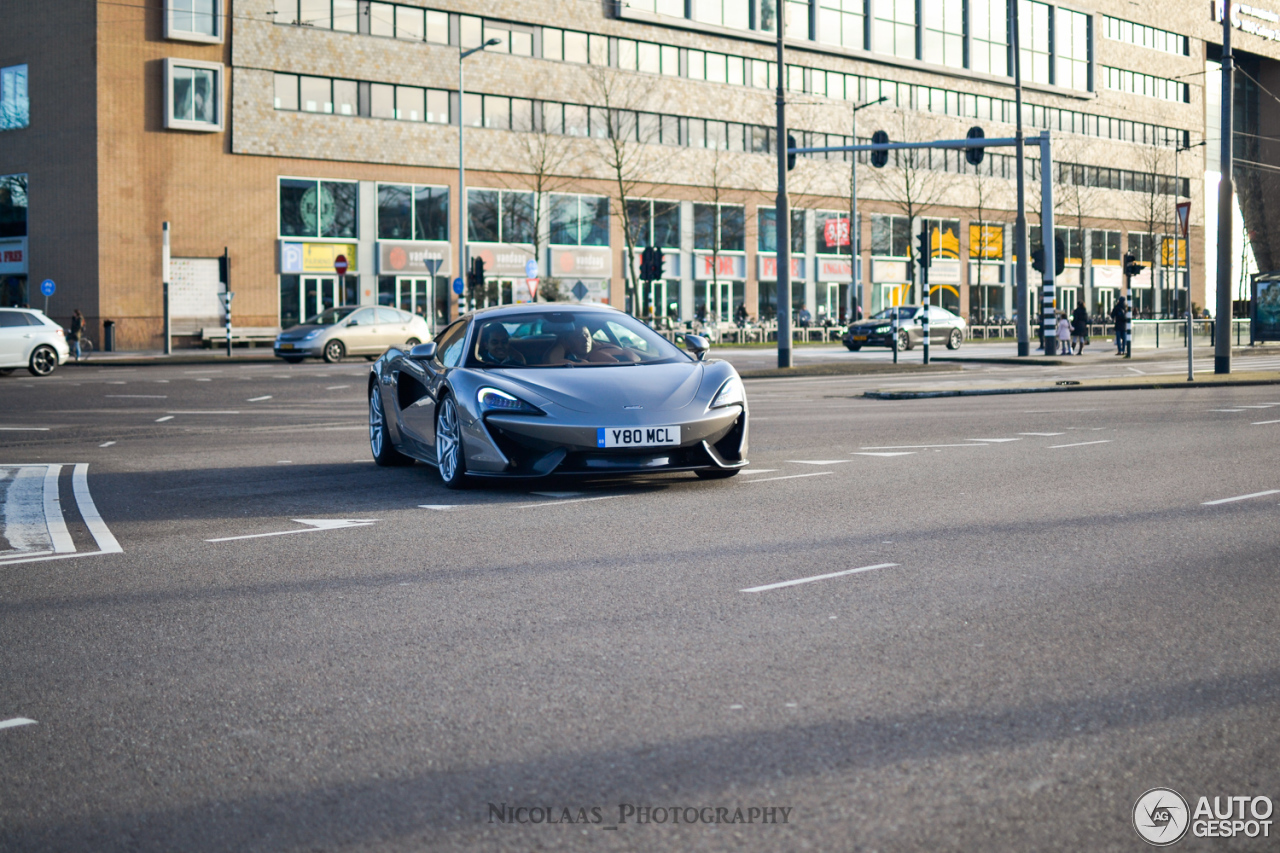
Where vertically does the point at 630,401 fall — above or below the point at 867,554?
above

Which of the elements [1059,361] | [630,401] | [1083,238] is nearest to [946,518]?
[630,401]

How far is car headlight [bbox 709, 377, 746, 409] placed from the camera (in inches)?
393

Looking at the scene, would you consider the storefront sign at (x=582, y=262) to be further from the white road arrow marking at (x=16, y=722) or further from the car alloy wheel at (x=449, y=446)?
the white road arrow marking at (x=16, y=722)

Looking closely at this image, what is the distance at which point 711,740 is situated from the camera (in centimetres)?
405

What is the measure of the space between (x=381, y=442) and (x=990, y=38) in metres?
68.0

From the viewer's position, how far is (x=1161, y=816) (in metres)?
3.41

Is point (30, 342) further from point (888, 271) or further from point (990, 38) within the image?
point (990, 38)

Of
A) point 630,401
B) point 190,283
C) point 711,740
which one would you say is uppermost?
point 190,283

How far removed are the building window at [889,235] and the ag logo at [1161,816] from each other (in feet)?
227

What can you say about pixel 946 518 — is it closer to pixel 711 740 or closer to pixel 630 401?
pixel 630 401

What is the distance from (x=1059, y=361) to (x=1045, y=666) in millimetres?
31244

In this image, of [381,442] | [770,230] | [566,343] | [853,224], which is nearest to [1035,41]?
[853,224]

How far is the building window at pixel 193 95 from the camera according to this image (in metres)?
48.5

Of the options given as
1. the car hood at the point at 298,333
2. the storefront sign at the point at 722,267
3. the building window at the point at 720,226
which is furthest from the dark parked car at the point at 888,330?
the storefront sign at the point at 722,267
